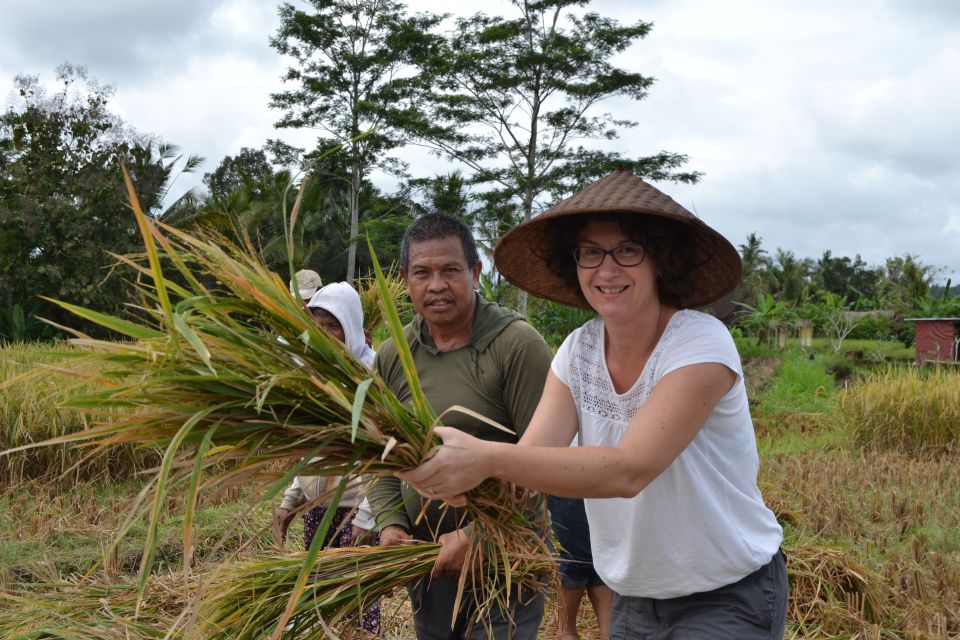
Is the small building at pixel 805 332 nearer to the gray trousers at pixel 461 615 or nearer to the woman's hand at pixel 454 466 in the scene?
the gray trousers at pixel 461 615

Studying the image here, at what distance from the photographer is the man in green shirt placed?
209cm

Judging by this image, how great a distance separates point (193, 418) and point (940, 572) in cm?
360

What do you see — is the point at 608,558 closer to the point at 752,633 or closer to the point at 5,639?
the point at 752,633

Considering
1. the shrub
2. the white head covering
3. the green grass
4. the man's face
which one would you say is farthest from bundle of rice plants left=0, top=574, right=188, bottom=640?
the green grass

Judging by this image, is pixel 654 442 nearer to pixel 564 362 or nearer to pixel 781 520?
pixel 564 362

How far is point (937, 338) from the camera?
18.2 meters

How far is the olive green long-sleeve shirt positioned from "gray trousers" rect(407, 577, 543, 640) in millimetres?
134

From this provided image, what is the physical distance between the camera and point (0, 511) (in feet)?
16.7

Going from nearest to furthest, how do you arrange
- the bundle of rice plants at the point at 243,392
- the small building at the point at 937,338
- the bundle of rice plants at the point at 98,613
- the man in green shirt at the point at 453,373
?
the bundle of rice plants at the point at 243,392 < the man in green shirt at the point at 453,373 < the bundle of rice plants at the point at 98,613 < the small building at the point at 937,338

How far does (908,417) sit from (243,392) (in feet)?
23.9

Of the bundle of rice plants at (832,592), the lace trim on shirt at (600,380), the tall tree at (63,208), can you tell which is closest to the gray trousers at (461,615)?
the lace trim on shirt at (600,380)

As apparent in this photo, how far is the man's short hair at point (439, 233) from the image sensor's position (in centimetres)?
228

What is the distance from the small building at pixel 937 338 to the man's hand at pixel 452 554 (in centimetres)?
1783

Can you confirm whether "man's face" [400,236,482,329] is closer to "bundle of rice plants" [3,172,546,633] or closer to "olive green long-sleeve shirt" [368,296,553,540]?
"olive green long-sleeve shirt" [368,296,553,540]
